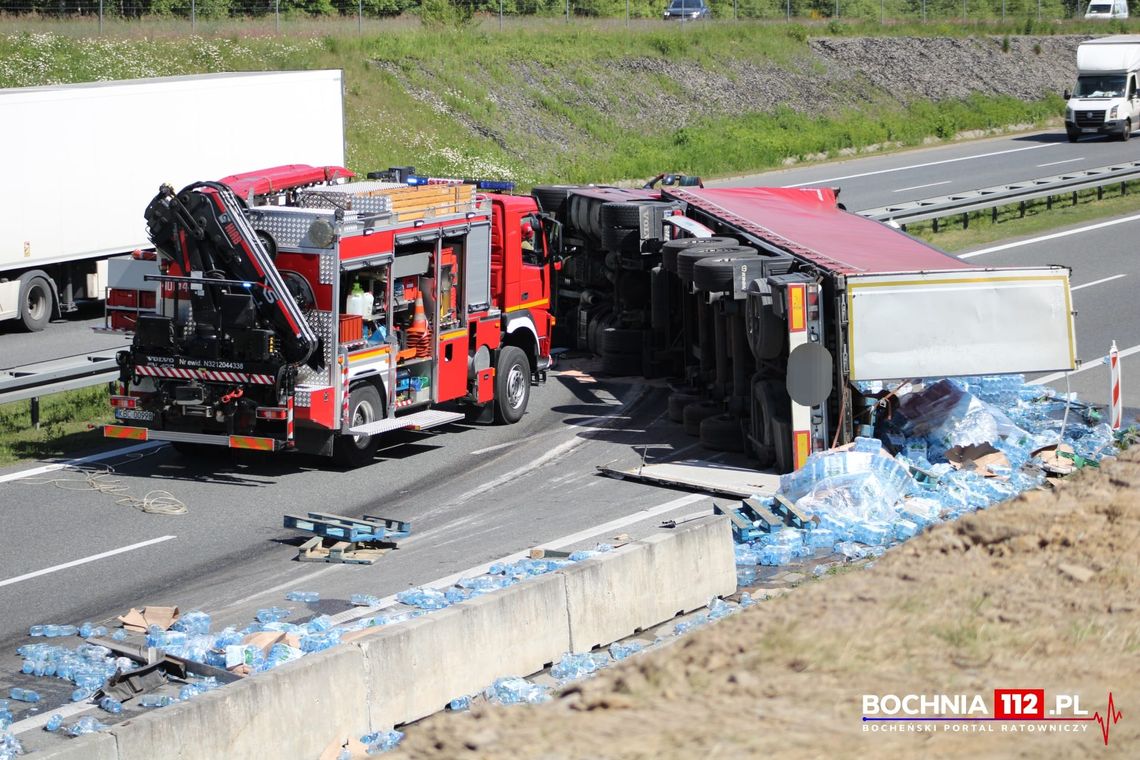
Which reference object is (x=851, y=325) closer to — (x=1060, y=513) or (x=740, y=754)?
(x=1060, y=513)

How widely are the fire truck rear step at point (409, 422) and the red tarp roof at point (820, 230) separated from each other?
422 centimetres

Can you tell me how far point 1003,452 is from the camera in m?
15.5

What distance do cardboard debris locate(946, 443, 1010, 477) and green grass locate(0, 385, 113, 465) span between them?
28.9 ft

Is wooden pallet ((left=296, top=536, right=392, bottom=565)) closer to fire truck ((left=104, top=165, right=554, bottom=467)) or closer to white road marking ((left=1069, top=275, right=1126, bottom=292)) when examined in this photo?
fire truck ((left=104, top=165, right=554, bottom=467))

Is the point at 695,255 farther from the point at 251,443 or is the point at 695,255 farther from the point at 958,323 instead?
the point at 251,443

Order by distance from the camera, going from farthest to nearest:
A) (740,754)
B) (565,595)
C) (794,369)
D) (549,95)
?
1. (549,95)
2. (794,369)
3. (565,595)
4. (740,754)

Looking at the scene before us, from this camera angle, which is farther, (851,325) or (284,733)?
(851,325)

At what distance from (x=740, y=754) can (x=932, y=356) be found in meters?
9.08

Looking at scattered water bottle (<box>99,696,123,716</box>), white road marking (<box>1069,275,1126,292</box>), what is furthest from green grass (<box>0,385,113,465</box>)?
white road marking (<box>1069,275,1126,292</box>)

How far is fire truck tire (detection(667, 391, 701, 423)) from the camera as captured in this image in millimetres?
17953

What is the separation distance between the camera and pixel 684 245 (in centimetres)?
1770

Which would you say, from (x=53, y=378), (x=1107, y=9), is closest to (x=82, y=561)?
(x=53, y=378)

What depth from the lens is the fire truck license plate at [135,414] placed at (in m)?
15.4

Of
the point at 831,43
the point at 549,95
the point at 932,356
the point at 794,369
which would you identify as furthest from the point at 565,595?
the point at 831,43
